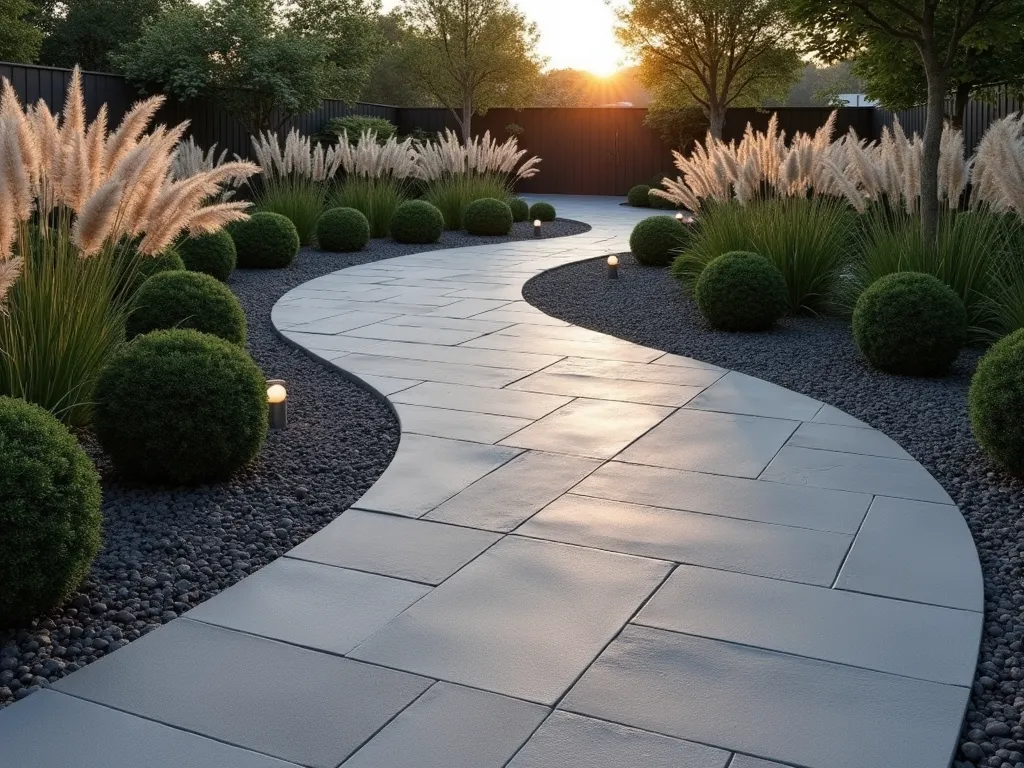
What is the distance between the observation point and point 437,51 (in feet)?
85.1

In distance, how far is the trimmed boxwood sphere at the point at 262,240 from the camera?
1028 cm

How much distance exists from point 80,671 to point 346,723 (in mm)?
726

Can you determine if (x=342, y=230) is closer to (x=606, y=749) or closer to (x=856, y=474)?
(x=856, y=474)

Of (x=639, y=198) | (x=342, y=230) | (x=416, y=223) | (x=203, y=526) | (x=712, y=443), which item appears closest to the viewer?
(x=203, y=526)

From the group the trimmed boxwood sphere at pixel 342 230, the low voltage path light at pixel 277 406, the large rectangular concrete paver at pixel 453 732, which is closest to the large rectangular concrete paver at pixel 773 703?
the large rectangular concrete paver at pixel 453 732

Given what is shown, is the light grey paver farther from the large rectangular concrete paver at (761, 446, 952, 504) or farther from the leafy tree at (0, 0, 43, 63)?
the leafy tree at (0, 0, 43, 63)

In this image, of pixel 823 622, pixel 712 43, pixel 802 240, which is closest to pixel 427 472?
pixel 823 622

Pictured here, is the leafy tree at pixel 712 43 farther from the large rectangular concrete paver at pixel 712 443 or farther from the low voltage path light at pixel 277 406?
the low voltage path light at pixel 277 406

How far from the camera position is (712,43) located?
2166cm

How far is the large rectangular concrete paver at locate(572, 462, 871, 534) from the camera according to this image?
3.55 meters

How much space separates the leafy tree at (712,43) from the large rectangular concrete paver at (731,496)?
19.1 metres

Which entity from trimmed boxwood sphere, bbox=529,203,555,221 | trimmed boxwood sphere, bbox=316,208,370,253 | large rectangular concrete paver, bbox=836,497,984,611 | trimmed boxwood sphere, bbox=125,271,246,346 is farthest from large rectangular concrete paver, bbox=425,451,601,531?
trimmed boxwood sphere, bbox=529,203,555,221

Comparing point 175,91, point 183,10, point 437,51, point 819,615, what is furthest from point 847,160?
point 437,51

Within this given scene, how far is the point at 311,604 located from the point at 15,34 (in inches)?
904
